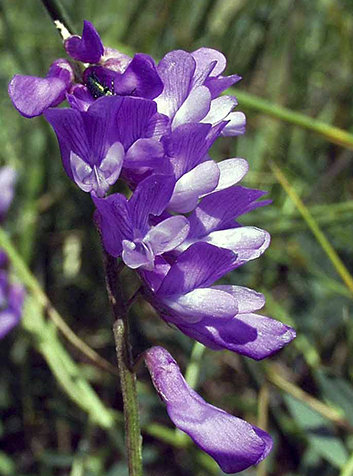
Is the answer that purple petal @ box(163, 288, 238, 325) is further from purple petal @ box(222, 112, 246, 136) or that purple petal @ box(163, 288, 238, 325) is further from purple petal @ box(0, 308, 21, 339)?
purple petal @ box(0, 308, 21, 339)

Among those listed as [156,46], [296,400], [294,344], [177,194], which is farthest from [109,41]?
[177,194]

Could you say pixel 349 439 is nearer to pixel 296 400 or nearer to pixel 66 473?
pixel 296 400

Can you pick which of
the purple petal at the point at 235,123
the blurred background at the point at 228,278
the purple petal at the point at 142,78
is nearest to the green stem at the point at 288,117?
the blurred background at the point at 228,278

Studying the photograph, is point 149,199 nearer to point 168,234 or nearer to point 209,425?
point 168,234

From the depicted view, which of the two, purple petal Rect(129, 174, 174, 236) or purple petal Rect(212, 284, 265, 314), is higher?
purple petal Rect(129, 174, 174, 236)

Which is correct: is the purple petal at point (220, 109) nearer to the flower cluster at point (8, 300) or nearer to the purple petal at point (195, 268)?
the purple petal at point (195, 268)

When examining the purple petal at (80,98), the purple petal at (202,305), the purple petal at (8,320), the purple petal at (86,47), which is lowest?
the purple petal at (8,320)

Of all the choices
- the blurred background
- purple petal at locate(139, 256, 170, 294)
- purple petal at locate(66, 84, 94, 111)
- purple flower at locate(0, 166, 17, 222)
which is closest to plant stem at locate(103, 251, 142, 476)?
purple petal at locate(139, 256, 170, 294)

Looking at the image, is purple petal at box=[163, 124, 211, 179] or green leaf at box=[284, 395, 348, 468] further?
green leaf at box=[284, 395, 348, 468]
